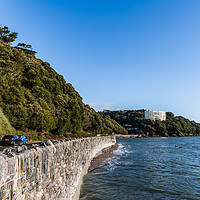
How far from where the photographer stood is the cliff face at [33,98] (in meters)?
34.2

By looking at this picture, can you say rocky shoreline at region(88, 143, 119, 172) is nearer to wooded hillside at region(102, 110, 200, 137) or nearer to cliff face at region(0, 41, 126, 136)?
cliff face at region(0, 41, 126, 136)

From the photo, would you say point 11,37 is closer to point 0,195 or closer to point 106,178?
point 106,178

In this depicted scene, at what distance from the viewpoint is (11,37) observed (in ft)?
226

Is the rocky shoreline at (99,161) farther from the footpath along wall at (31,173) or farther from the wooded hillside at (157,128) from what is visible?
the wooded hillside at (157,128)

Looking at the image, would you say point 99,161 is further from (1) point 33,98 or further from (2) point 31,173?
(1) point 33,98

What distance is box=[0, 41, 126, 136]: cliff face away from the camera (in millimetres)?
34219

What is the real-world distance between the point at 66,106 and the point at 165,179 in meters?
40.8

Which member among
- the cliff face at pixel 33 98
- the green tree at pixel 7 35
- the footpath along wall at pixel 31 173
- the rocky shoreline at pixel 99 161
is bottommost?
the rocky shoreline at pixel 99 161

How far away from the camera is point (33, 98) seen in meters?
40.2

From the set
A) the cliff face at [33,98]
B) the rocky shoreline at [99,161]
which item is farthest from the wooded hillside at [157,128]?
the rocky shoreline at [99,161]

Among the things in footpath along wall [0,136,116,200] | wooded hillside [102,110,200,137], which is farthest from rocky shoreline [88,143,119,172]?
wooded hillside [102,110,200,137]

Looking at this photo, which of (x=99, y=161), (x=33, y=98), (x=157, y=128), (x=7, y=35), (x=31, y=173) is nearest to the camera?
(x=31, y=173)

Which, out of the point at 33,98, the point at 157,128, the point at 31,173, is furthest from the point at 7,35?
the point at 157,128

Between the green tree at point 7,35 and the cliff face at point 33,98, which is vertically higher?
the green tree at point 7,35
